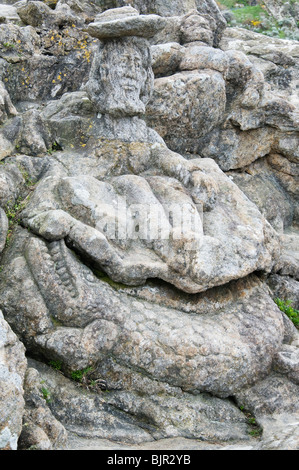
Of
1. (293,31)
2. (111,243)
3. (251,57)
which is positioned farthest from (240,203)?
(293,31)

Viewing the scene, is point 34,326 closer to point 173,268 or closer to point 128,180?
point 173,268

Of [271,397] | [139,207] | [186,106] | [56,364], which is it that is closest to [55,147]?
[139,207]

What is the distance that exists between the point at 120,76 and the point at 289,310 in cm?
621

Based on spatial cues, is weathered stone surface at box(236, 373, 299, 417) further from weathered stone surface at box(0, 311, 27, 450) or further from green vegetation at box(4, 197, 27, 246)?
green vegetation at box(4, 197, 27, 246)

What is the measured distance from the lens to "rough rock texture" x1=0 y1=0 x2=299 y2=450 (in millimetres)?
8086

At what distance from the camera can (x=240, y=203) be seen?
11.3 metres

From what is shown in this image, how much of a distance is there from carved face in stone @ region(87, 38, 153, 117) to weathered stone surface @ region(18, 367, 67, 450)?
5.86m

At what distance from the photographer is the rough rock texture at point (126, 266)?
809 centimetres

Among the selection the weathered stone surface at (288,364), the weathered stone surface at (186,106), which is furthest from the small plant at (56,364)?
the weathered stone surface at (186,106)

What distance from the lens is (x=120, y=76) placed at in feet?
35.2

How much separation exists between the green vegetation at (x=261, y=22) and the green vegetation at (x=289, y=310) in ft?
51.1

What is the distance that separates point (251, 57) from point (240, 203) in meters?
8.19

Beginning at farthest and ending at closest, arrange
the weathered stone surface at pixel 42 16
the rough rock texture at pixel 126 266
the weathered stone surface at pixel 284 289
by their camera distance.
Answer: the weathered stone surface at pixel 42 16 → the weathered stone surface at pixel 284 289 → the rough rock texture at pixel 126 266

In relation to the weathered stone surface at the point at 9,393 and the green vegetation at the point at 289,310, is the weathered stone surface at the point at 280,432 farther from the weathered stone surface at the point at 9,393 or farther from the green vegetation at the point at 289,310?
the weathered stone surface at the point at 9,393
